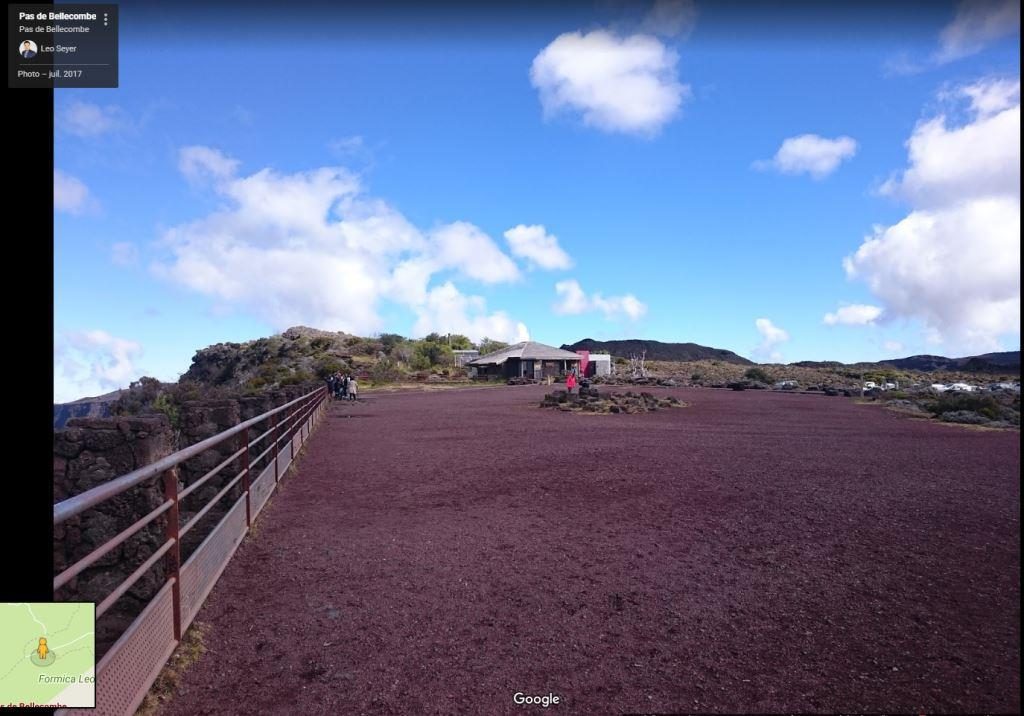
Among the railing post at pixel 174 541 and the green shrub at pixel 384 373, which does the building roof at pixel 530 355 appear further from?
the railing post at pixel 174 541

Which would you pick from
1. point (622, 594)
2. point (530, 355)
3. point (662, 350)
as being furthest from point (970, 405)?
point (662, 350)

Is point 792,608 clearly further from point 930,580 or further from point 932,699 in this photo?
point 930,580

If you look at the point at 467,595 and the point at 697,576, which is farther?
the point at 697,576

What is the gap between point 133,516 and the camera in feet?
17.4

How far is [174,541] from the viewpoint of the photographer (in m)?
3.21

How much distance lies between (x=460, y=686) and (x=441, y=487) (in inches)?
209

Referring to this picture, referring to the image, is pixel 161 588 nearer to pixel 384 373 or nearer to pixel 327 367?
pixel 327 367

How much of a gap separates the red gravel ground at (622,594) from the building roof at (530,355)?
41.0 meters

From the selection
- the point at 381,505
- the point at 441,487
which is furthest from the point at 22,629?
the point at 441,487

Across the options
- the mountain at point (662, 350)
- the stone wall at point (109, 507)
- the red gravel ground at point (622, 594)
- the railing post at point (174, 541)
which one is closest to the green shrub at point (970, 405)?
the red gravel ground at point (622, 594)

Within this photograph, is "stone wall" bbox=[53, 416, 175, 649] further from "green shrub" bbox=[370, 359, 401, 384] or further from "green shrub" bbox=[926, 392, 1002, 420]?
"green shrub" bbox=[370, 359, 401, 384]

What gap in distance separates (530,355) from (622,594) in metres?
46.3

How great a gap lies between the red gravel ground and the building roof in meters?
41.0

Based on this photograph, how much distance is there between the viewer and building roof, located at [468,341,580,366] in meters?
50.6
